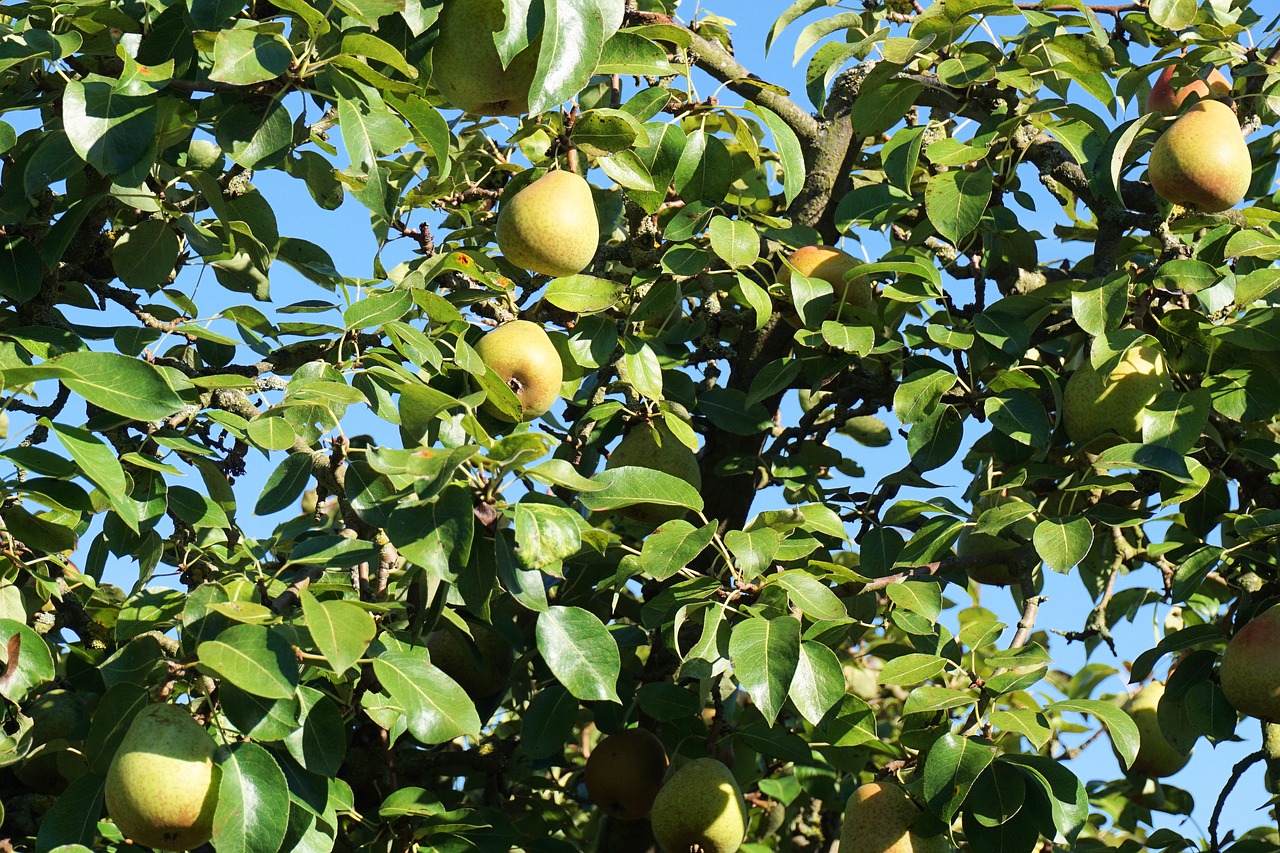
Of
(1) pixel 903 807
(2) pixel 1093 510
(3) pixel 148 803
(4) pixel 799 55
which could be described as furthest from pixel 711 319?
(3) pixel 148 803

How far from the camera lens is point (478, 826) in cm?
227

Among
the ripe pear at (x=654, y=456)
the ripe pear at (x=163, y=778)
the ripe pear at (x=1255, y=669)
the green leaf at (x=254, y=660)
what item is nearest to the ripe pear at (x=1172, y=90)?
the ripe pear at (x=1255, y=669)

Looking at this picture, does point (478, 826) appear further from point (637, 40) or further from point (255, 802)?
point (637, 40)

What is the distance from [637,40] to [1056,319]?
1.33 m

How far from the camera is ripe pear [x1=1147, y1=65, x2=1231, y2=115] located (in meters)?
2.94

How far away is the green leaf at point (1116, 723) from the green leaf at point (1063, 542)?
230mm

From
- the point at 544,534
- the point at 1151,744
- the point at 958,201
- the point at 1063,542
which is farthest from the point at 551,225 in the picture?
the point at 1151,744

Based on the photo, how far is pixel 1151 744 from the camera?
363cm

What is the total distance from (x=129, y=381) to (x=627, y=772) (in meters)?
1.47

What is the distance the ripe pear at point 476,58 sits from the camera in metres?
2.03

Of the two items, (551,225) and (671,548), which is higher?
(551,225)

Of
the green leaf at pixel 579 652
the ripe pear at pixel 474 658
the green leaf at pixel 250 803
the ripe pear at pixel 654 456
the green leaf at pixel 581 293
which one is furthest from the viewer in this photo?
the ripe pear at pixel 474 658

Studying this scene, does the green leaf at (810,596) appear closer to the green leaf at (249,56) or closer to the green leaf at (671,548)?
the green leaf at (671,548)

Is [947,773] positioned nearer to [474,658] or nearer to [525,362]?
[525,362]
